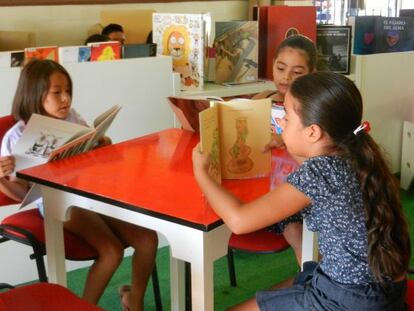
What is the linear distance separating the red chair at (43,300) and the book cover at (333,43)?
2.25 metres

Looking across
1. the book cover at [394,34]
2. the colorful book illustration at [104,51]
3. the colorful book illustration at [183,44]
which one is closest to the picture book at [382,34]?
the book cover at [394,34]

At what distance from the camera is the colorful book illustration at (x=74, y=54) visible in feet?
8.25

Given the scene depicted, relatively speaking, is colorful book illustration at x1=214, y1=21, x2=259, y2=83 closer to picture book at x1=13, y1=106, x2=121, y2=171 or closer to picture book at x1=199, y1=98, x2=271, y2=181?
picture book at x1=13, y1=106, x2=121, y2=171

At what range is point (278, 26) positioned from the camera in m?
3.19

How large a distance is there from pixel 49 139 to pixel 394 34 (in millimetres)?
2625

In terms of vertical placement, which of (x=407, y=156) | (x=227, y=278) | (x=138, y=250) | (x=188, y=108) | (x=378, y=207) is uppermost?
(x=188, y=108)

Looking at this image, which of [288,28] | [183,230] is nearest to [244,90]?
[288,28]

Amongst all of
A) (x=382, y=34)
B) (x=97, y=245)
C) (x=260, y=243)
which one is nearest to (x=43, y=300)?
(x=97, y=245)

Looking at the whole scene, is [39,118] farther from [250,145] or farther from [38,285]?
[250,145]

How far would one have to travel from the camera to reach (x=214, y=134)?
158cm

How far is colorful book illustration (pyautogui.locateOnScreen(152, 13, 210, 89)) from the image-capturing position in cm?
287

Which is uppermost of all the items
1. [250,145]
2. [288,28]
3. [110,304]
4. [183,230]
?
[288,28]

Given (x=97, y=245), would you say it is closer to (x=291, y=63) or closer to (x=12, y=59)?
(x=12, y=59)

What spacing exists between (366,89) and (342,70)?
0.82 feet
